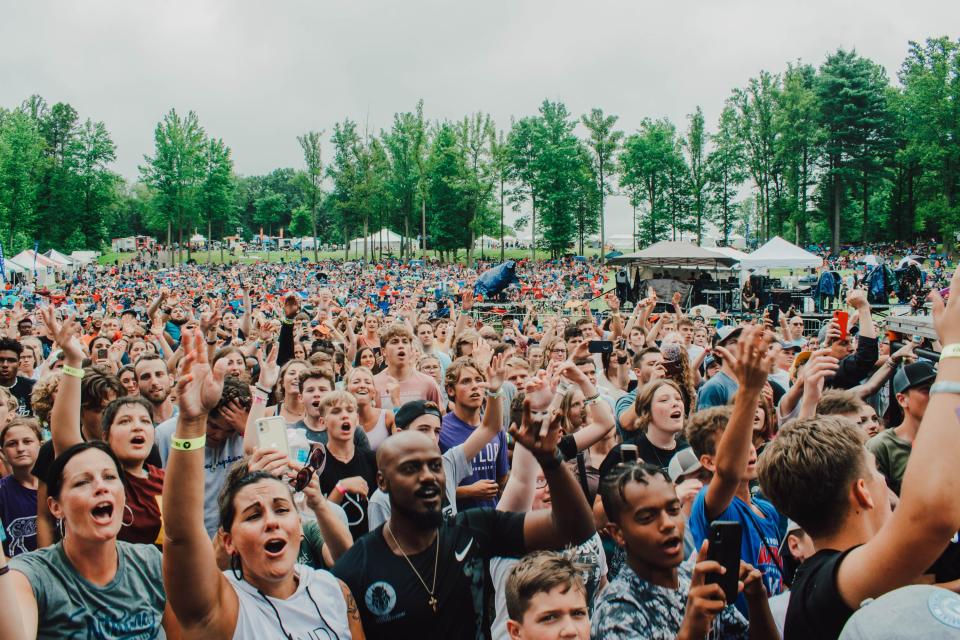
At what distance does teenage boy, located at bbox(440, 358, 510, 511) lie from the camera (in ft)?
13.2

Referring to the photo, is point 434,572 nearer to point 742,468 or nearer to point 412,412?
point 742,468

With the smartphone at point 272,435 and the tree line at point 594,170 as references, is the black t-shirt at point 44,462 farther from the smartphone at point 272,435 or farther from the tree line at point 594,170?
the tree line at point 594,170

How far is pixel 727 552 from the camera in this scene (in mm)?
1972

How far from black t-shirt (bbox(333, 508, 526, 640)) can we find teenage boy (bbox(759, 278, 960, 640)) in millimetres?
1086

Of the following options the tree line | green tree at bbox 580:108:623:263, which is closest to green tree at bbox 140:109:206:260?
the tree line

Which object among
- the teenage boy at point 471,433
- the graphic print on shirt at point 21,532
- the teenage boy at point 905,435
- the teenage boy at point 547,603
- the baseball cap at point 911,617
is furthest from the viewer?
the teenage boy at point 471,433

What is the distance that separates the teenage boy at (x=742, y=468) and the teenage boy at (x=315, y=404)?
7.09ft

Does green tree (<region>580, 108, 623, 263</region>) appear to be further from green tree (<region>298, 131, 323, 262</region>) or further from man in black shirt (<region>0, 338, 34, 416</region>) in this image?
man in black shirt (<region>0, 338, 34, 416</region>)


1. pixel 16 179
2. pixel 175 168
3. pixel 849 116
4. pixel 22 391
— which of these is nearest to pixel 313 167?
pixel 175 168

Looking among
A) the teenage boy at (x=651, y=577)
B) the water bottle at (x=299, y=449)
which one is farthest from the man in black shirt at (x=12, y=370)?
the teenage boy at (x=651, y=577)

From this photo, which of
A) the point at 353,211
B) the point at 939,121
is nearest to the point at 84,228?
the point at 353,211

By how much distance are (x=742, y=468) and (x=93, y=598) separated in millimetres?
2359

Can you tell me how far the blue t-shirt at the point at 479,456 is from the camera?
13.4ft

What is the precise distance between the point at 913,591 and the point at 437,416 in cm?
289
